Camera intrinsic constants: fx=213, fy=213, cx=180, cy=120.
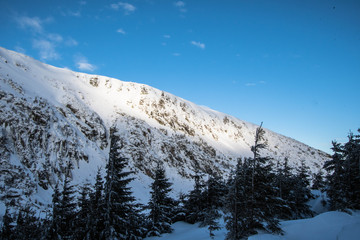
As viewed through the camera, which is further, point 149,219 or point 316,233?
point 149,219

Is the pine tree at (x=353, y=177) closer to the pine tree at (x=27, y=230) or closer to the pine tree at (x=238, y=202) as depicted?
the pine tree at (x=238, y=202)

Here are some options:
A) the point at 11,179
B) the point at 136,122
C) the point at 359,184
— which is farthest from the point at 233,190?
the point at 136,122

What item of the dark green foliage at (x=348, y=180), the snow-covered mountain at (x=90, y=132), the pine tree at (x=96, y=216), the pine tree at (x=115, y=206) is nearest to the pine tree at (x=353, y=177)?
the dark green foliage at (x=348, y=180)

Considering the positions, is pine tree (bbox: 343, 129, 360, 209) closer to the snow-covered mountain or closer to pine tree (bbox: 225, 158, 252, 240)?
pine tree (bbox: 225, 158, 252, 240)

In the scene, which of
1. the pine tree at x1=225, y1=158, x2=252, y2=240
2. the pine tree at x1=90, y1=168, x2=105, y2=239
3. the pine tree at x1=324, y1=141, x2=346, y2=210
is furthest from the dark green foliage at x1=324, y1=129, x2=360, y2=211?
the pine tree at x1=90, y1=168, x2=105, y2=239

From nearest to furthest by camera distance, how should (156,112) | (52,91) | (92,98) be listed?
(52,91) → (92,98) → (156,112)

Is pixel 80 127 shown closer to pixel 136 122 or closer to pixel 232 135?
pixel 136 122

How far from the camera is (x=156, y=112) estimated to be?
67.2 metres

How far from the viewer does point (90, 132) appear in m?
42.8

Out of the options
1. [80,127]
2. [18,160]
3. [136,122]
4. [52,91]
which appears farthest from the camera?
[136,122]

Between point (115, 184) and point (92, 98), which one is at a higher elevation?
point (92, 98)

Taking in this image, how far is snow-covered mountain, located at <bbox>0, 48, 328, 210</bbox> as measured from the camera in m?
27.0

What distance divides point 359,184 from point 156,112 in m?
52.7

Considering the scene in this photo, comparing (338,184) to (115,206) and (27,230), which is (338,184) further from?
(27,230)
